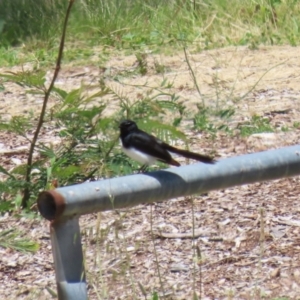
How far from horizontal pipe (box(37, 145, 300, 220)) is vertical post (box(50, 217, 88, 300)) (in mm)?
44

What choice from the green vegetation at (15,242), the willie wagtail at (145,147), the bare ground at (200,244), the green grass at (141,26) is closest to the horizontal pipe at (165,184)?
the bare ground at (200,244)

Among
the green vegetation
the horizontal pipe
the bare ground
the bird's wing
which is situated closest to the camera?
the horizontal pipe

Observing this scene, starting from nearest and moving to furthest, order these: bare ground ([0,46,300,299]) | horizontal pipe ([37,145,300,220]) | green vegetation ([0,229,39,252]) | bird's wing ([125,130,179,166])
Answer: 1. horizontal pipe ([37,145,300,220])
2. bird's wing ([125,130,179,166])
3. bare ground ([0,46,300,299])
4. green vegetation ([0,229,39,252])

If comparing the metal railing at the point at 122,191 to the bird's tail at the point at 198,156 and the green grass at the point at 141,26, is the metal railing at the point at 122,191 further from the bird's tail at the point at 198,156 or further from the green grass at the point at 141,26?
the green grass at the point at 141,26

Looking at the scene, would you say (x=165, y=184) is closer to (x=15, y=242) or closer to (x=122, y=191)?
(x=122, y=191)

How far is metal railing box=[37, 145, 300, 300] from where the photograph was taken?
1888mm

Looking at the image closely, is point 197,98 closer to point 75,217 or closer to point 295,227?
point 295,227

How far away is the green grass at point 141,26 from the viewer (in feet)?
26.3

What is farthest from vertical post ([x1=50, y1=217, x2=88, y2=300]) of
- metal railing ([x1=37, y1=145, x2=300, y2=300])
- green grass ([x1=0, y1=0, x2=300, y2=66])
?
green grass ([x1=0, y1=0, x2=300, y2=66])

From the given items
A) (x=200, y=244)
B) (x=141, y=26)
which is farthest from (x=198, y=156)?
(x=141, y=26)

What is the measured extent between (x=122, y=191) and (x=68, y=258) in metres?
0.21

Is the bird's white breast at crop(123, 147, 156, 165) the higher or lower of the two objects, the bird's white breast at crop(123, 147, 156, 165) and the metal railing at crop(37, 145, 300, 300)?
the lower

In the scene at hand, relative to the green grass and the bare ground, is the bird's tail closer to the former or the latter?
the bare ground

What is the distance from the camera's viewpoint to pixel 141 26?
862 centimetres
